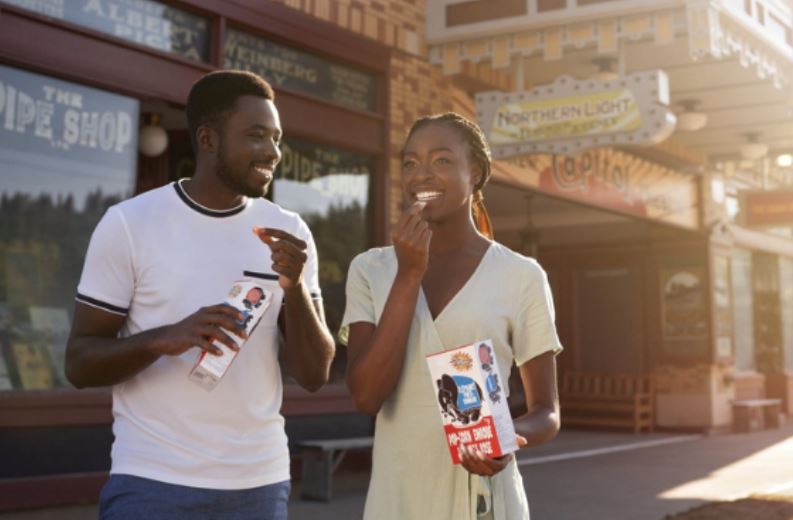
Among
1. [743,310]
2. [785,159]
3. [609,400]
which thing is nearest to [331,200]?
[785,159]

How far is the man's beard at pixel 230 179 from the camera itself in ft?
7.98

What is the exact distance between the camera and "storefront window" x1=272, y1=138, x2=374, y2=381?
858 cm

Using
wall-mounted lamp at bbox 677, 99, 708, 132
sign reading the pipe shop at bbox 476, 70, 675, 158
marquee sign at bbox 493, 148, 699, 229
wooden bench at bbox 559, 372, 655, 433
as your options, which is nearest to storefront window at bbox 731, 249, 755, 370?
marquee sign at bbox 493, 148, 699, 229

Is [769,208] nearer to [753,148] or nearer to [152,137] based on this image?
[753,148]

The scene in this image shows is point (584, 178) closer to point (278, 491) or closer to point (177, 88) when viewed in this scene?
point (177, 88)

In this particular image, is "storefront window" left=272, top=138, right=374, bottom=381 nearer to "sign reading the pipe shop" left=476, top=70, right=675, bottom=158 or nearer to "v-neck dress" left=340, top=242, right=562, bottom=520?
"sign reading the pipe shop" left=476, top=70, right=675, bottom=158

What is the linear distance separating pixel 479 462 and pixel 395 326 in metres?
0.35

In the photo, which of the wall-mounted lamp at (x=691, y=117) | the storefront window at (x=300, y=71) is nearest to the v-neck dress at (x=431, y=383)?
the storefront window at (x=300, y=71)

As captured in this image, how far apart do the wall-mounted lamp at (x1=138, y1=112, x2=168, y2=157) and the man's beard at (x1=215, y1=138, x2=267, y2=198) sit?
604cm

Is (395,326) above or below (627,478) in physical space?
above

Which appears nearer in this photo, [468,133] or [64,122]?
[468,133]

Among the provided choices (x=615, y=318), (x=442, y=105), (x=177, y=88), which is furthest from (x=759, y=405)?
(x=177, y=88)

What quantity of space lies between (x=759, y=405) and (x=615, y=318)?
284 centimetres

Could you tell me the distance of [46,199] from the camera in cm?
681
